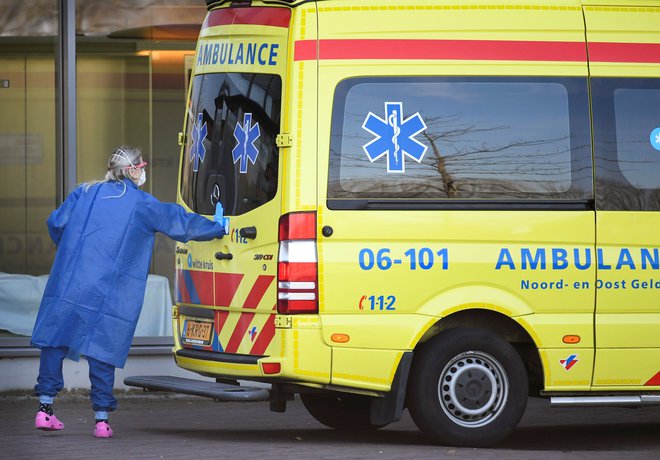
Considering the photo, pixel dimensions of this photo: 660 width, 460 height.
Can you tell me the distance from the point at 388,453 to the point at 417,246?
120 centimetres

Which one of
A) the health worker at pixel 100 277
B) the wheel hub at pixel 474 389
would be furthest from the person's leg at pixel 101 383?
the wheel hub at pixel 474 389

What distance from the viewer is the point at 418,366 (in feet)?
28.4

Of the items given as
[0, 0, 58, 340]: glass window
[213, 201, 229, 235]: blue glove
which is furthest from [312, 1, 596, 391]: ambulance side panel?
[0, 0, 58, 340]: glass window

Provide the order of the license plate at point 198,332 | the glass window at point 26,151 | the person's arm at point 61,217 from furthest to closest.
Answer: the glass window at point 26,151 → the person's arm at point 61,217 → the license plate at point 198,332

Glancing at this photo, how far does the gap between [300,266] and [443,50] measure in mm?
1519

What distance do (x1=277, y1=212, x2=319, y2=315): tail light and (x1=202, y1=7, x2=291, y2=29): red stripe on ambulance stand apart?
45.4 inches

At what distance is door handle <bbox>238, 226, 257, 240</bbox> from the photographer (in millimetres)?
8594

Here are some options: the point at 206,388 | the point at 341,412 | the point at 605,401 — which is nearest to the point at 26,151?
the point at 341,412

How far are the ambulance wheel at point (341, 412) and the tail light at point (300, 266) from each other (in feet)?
5.09

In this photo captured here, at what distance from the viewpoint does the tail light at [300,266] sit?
8.34 meters

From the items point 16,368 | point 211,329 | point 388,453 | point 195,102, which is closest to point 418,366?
point 388,453

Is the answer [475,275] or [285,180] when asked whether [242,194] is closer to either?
[285,180]

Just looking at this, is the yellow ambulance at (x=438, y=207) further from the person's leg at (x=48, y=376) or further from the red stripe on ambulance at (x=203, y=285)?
the person's leg at (x=48, y=376)

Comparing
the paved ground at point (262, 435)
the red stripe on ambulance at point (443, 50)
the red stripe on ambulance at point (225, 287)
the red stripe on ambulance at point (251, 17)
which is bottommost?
the paved ground at point (262, 435)
